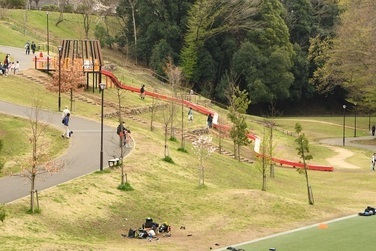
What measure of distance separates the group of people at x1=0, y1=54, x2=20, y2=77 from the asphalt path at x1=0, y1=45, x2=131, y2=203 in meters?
9.62

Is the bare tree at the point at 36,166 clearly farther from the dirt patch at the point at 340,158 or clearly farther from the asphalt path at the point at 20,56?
the dirt patch at the point at 340,158

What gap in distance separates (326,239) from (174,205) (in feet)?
26.3

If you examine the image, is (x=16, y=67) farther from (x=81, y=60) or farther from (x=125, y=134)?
(x=125, y=134)

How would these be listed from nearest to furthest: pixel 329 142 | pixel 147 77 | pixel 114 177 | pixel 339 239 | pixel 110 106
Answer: pixel 339 239 → pixel 114 177 → pixel 110 106 → pixel 329 142 → pixel 147 77

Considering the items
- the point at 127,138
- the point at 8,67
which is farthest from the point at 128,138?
the point at 8,67

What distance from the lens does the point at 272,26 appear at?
9319cm

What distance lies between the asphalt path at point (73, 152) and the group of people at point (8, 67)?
9.62 m

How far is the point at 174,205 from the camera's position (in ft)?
122

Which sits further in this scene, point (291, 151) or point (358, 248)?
point (291, 151)

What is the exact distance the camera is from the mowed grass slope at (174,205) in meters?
30.4

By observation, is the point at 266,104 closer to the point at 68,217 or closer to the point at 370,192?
the point at 370,192

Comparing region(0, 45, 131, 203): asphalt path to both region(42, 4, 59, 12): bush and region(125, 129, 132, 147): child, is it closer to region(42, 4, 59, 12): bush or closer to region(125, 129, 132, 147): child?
region(125, 129, 132, 147): child

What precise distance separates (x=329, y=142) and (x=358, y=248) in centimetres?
4716

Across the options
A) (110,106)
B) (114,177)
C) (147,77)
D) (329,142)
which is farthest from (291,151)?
(114,177)
